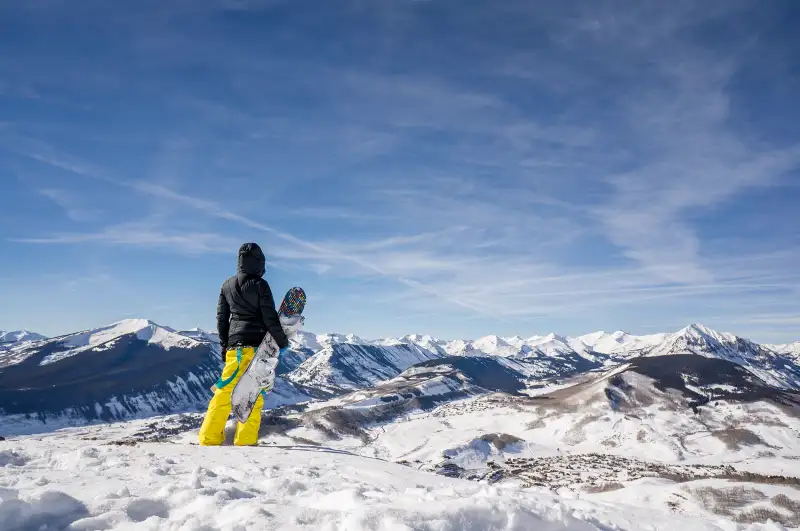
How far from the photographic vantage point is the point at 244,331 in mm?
13242

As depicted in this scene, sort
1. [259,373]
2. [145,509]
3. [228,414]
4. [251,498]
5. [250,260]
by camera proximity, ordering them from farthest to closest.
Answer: [250,260]
[259,373]
[228,414]
[251,498]
[145,509]

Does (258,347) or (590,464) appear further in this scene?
(590,464)

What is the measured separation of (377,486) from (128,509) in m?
4.09

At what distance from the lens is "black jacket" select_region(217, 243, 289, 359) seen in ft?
42.9

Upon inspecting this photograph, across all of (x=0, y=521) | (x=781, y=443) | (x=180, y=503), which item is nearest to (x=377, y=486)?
(x=180, y=503)

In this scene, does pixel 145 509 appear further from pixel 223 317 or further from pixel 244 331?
pixel 223 317

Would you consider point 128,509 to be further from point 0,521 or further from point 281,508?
point 281,508

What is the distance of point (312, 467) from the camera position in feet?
31.9

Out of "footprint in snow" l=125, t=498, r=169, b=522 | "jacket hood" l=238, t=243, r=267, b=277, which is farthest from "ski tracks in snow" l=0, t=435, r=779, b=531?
"jacket hood" l=238, t=243, r=267, b=277

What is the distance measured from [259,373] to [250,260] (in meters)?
3.30

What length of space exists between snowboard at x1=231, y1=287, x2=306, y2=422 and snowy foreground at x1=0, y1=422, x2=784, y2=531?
1680 mm

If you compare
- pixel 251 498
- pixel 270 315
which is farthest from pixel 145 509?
pixel 270 315

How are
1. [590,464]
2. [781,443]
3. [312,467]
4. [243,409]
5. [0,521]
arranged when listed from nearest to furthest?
[0,521] → [312,467] → [243,409] → [590,464] → [781,443]

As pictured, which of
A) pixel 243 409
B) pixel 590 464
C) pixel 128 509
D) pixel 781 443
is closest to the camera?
pixel 128 509
